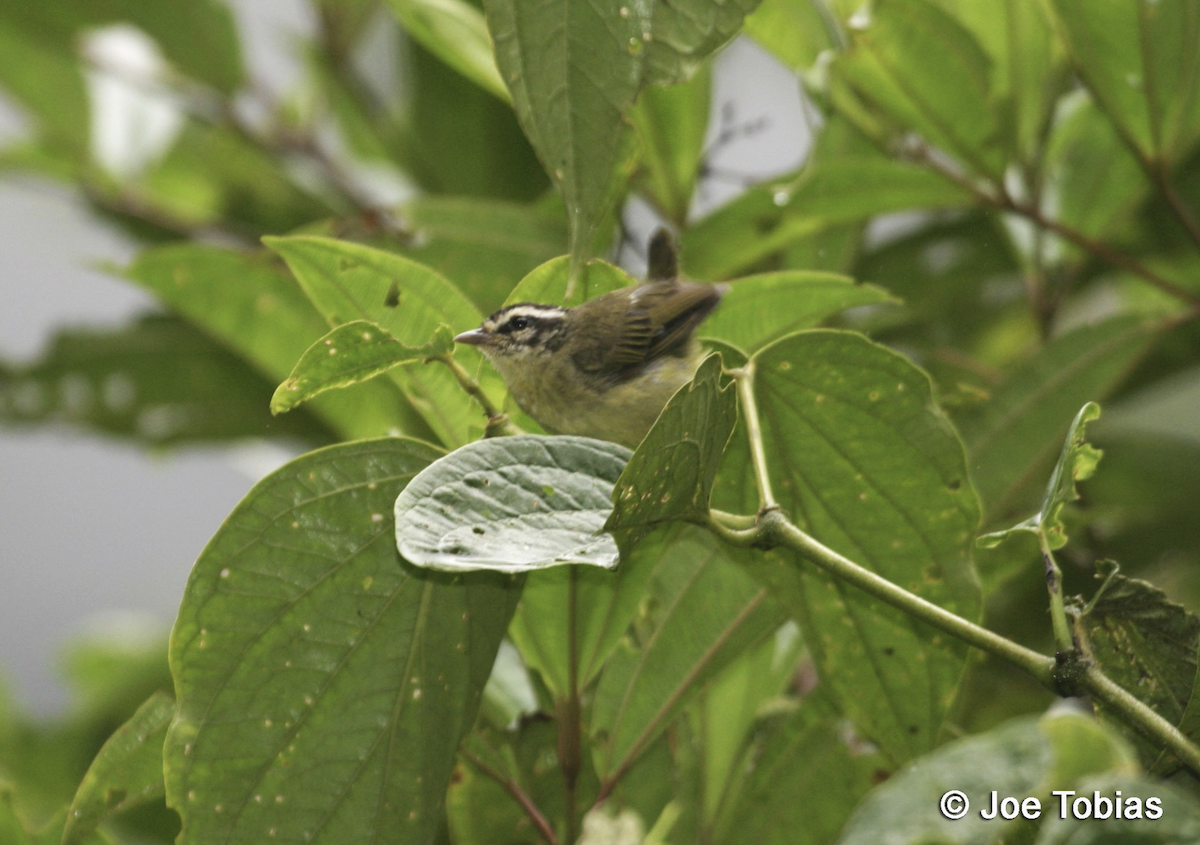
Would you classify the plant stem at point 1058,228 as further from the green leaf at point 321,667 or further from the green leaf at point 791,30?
the green leaf at point 321,667

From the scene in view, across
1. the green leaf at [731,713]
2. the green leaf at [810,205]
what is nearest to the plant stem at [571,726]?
the green leaf at [731,713]

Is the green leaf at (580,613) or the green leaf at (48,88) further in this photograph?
the green leaf at (48,88)

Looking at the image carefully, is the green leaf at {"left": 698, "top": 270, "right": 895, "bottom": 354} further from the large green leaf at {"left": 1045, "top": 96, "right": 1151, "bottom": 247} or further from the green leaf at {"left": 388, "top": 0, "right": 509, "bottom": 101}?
the large green leaf at {"left": 1045, "top": 96, "right": 1151, "bottom": 247}

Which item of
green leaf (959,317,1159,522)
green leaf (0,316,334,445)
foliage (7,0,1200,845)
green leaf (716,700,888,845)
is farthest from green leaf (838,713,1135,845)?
green leaf (0,316,334,445)

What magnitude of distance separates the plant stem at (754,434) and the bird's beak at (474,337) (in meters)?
0.23

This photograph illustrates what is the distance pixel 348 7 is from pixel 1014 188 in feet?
4.29

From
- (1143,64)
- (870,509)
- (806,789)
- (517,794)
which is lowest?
(806,789)

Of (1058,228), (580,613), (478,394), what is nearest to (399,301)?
(478,394)

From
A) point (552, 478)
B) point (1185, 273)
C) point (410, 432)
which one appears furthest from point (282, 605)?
point (1185, 273)

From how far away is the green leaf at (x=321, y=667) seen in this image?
31.1 inches

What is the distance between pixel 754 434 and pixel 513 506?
21cm

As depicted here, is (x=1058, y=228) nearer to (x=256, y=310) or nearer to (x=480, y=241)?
(x=480, y=241)

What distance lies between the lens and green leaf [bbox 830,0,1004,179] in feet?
4.29

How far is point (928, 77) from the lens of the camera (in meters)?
1.36
